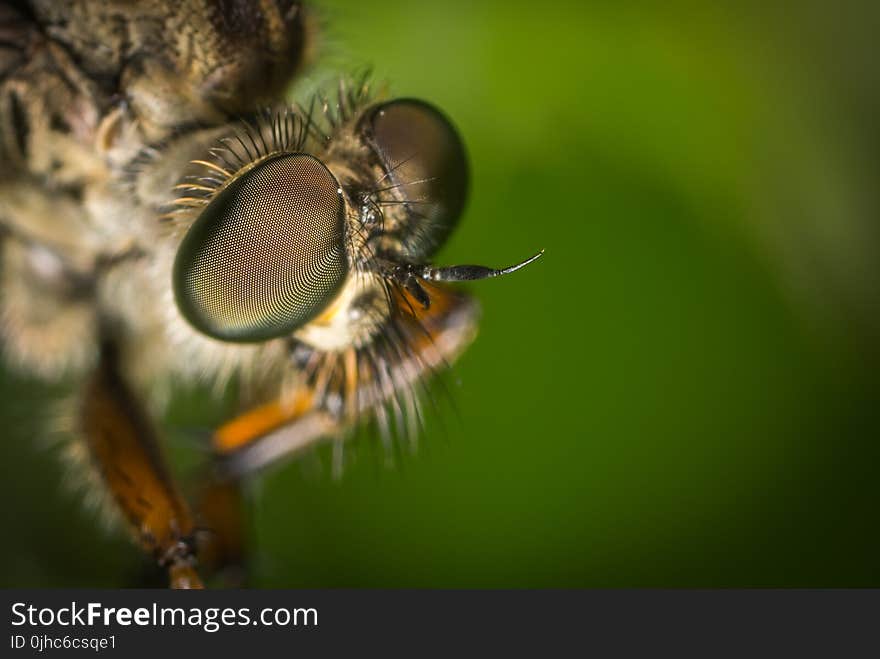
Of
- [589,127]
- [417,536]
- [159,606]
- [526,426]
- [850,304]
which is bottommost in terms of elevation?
[159,606]

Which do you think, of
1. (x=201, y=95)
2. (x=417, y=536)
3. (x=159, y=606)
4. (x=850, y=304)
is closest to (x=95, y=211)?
(x=201, y=95)

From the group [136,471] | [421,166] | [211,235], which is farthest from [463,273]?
[136,471]

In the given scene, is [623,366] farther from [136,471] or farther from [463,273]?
[136,471]

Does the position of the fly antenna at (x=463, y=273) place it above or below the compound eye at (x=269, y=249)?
below

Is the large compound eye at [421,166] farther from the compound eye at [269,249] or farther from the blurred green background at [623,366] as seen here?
the blurred green background at [623,366]

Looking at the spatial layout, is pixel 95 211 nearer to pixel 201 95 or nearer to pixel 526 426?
pixel 201 95

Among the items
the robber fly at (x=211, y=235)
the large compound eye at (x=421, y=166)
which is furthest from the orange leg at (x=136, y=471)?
the large compound eye at (x=421, y=166)

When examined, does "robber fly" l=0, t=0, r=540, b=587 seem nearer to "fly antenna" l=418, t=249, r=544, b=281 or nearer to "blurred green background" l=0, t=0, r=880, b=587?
"fly antenna" l=418, t=249, r=544, b=281
